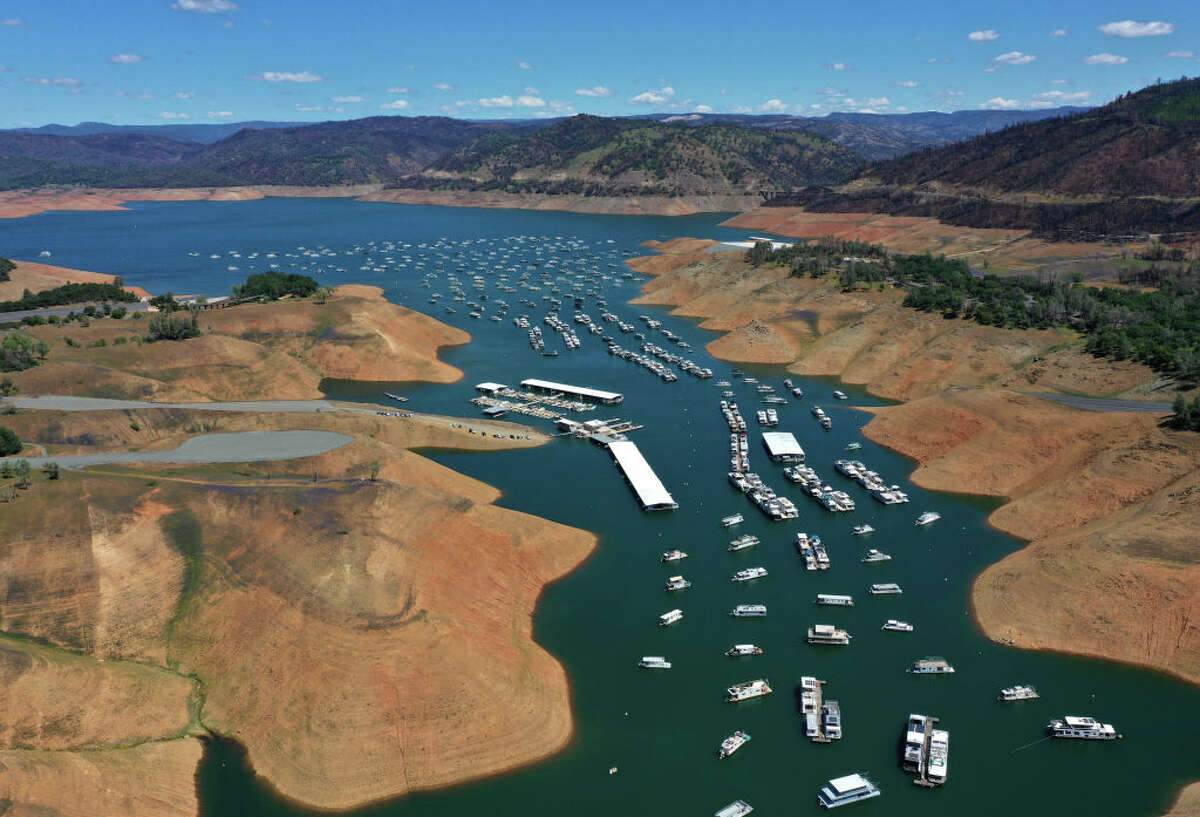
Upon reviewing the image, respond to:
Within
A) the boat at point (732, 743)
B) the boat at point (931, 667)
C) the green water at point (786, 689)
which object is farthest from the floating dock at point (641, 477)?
the boat at point (732, 743)

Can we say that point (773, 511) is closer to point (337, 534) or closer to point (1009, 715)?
point (1009, 715)

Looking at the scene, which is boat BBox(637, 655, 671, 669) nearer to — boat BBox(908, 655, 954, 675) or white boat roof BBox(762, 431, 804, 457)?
boat BBox(908, 655, 954, 675)

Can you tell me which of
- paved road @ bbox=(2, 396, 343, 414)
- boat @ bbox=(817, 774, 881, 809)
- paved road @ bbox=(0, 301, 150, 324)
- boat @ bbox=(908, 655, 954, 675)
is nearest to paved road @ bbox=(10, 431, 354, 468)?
paved road @ bbox=(2, 396, 343, 414)

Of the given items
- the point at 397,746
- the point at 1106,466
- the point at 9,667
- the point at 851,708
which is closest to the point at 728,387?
the point at 1106,466

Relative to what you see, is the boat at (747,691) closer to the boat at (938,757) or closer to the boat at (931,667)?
the boat at (938,757)

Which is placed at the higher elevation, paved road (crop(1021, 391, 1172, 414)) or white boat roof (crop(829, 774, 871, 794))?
paved road (crop(1021, 391, 1172, 414))

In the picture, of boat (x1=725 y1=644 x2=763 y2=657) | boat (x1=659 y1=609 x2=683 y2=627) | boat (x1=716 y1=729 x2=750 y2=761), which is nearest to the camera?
boat (x1=716 y1=729 x2=750 y2=761)

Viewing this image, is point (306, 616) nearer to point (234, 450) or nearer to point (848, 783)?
point (234, 450)
